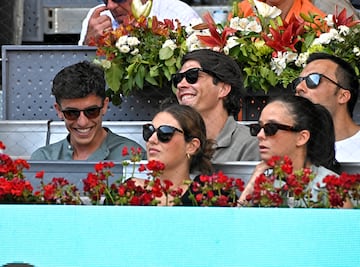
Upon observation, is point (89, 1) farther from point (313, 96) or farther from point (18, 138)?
point (313, 96)

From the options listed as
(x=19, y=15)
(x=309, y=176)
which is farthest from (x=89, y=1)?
(x=309, y=176)

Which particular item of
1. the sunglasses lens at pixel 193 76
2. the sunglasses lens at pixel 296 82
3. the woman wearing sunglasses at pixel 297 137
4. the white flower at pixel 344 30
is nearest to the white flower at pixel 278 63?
the sunglasses lens at pixel 296 82

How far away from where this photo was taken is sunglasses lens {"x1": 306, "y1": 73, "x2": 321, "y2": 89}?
5602mm

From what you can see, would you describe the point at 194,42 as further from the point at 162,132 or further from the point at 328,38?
the point at 162,132

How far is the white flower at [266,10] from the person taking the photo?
6.17 m

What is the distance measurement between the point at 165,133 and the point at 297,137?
0.59 metres

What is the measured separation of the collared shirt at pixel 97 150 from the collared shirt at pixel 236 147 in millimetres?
549

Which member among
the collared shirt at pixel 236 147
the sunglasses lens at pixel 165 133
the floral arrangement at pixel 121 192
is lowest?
the collared shirt at pixel 236 147

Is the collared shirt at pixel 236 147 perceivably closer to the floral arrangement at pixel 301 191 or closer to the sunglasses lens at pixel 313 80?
the sunglasses lens at pixel 313 80

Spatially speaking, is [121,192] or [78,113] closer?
[121,192]

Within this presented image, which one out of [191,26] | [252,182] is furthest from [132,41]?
[252,182]

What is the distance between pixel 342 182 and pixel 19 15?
17.0ft

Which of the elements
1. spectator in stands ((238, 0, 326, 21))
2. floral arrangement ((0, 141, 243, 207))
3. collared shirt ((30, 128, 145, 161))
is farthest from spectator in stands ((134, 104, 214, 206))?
spectator in stands ((238, 0, 326, 21))

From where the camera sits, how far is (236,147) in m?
5.38
